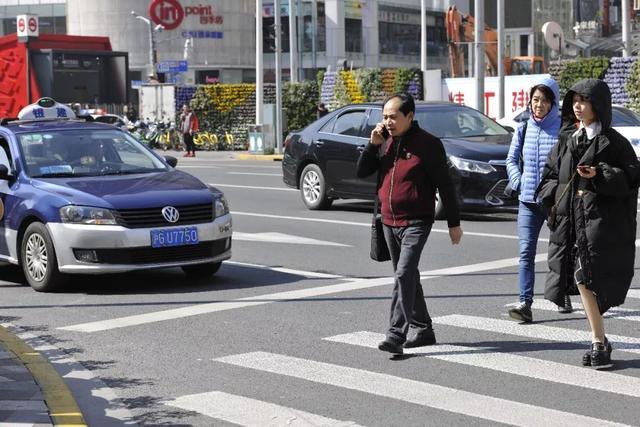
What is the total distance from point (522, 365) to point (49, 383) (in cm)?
290

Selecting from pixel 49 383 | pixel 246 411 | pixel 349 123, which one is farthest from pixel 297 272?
pixel 349 123

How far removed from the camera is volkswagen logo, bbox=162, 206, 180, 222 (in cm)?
1130

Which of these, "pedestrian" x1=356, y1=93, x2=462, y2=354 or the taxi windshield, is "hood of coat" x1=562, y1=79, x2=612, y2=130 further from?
the taxi windshield

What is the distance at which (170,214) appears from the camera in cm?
1134

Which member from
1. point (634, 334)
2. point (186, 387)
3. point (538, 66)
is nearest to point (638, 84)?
point (634, 334)

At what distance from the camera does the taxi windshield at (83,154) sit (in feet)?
40.0

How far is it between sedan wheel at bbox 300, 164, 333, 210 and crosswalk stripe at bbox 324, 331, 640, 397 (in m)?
10.1

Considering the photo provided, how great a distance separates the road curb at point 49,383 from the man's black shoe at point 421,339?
2.32m

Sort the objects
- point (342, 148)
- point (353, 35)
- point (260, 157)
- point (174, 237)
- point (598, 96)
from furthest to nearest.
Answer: point (353, 35) < point (260, 157) < point (342, 148) < point (174, 237) < point (598, 96)

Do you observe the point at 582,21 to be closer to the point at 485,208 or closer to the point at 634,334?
the point at 485,208

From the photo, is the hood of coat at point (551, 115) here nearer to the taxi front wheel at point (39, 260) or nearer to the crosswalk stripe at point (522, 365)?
the crosswalk stripe at point (522, 365)

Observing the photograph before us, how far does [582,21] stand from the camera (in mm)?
96062

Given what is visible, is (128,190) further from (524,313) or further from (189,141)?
(189,141)

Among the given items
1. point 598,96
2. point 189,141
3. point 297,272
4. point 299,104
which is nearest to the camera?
point 598,96
